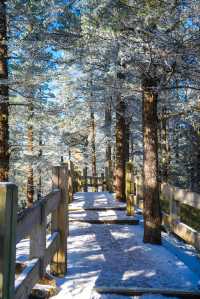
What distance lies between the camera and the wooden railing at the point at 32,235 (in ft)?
7.96

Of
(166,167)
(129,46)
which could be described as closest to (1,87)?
(129,46)

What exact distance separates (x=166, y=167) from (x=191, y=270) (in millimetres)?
18750

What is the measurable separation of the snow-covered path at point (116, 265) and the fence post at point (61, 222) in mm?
211

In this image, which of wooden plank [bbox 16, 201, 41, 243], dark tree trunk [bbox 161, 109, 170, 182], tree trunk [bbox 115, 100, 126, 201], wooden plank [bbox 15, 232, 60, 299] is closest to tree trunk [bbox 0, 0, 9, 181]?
tree trunk [bbox 115, 100, 126, 201]

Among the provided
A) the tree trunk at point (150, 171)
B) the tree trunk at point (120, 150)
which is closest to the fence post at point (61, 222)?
the tree trunk at point (150, 171)

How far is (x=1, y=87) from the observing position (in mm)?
11133

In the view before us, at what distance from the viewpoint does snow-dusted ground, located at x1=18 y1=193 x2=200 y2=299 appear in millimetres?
5336

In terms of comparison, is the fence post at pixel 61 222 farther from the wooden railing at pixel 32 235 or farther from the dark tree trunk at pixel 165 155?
the dark tree trunk at pixel 165 155

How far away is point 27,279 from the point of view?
11.7 feet

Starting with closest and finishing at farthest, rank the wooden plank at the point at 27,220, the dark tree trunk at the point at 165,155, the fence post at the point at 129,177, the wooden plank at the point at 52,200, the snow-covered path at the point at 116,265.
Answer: the wooden plank at the point at 27,220
the wooden plank at the point at 52,200
the snow-covered path at the point at 116,265
the fence post at the point at 129,177
the dark tree trunk at the point at 165,155

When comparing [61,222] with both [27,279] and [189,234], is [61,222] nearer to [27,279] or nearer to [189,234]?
[27,279]

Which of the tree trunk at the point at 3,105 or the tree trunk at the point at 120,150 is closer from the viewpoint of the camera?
the tree trunk at the point at 3,105

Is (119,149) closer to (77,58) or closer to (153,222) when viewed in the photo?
(77,58)

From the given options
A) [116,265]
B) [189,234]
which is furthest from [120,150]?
[116,265]
